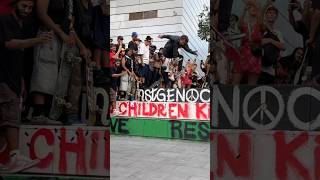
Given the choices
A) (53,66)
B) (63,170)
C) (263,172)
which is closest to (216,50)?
(263,172)

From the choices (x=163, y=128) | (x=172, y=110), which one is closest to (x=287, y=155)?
(x=172, y=110)

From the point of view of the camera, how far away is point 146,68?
19.1 metres

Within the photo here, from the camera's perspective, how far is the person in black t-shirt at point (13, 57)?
5395mm

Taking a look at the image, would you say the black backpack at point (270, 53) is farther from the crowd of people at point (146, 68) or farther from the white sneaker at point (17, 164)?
the crowd of people at point (146, 68)

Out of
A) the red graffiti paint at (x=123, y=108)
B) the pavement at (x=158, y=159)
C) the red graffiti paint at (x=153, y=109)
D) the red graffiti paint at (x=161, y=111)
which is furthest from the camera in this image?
the red graffiti paint at (x=123, y=108)

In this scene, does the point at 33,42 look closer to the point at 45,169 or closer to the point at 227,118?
the point at 45,169

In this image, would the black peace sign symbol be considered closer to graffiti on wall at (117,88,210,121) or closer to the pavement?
the pavement

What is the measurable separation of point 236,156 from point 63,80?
7.76 ft

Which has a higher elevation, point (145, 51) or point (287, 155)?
point (145, 51)

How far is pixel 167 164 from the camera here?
10.8 meters

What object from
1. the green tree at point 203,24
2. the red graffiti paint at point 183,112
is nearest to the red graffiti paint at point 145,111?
the red graffiti paint at point 183,112

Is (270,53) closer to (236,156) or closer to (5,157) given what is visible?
(236,156)

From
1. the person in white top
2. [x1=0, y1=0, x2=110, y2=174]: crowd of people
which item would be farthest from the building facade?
[x1=0, y1=0, x2=110, y2=174]: crowd of people

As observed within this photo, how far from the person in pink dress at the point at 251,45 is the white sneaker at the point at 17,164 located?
283 cm
